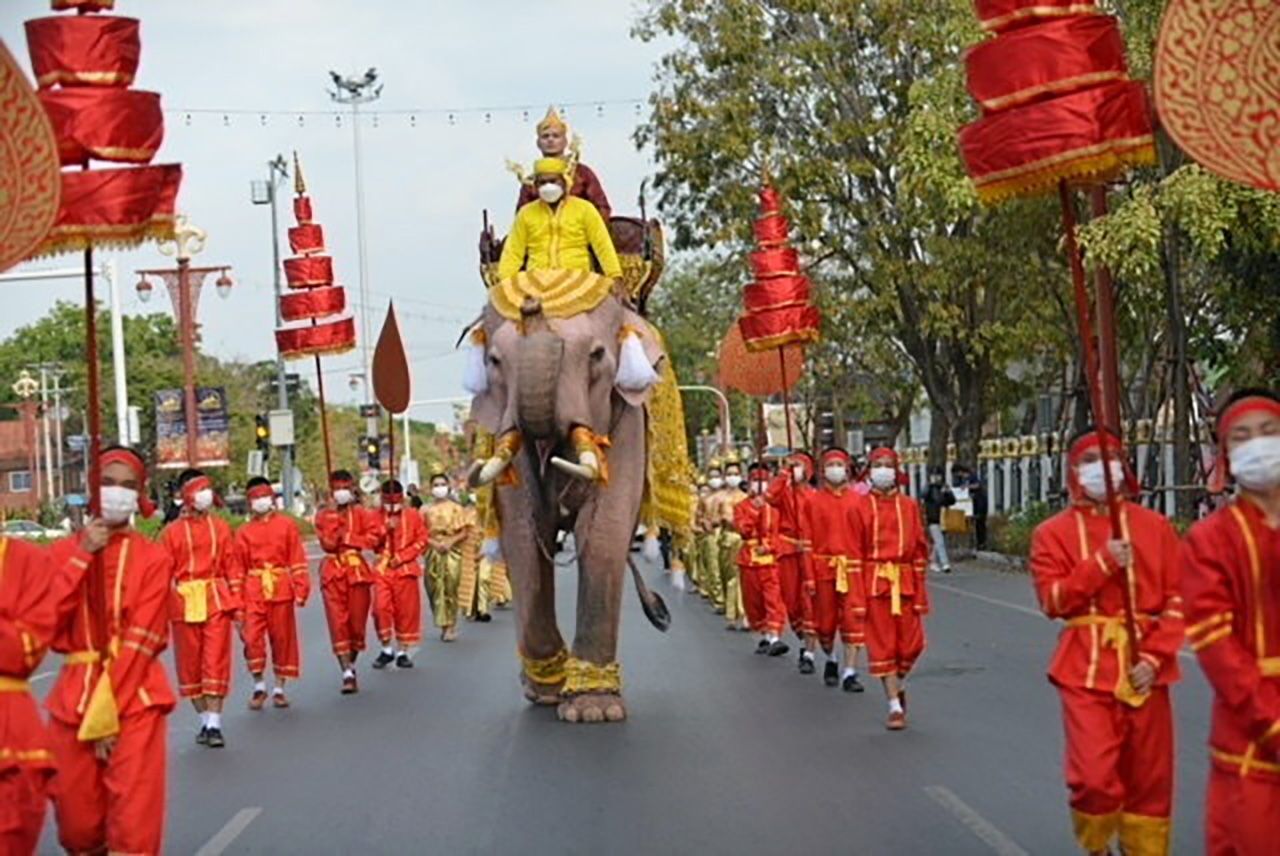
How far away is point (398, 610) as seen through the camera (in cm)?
1927

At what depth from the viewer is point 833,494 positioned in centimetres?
1562

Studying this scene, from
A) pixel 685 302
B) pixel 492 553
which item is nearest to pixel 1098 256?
pixel 492 553

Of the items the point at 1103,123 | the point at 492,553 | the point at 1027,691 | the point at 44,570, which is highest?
the point at 1103,123

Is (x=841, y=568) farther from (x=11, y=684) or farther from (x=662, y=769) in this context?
(x=11, y=684)

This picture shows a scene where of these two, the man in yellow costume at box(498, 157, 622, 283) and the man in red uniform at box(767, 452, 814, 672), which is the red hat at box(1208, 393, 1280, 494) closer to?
the man in yellow costume at box(498, 157, 622, 283)

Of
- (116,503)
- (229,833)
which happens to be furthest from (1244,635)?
(229,833)

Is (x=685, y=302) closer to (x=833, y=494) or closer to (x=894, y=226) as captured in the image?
(x=894, y=226)

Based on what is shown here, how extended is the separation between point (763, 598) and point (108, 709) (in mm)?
13007

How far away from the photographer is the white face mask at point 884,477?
1363 cm

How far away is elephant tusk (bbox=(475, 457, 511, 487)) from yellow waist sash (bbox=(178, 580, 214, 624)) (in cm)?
187

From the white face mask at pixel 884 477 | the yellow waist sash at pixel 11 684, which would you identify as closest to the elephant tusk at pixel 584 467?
the white face mask at pixel 884 477

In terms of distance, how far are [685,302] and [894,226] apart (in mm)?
43150

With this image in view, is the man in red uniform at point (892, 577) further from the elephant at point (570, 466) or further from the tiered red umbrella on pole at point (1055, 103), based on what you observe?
the tiered red umbrella on pole at point (1055, 103)

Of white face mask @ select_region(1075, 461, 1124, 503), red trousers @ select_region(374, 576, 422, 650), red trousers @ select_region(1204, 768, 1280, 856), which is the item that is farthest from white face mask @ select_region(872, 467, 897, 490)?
red trousers @ select_region(1204, 768, 1280, 856)
